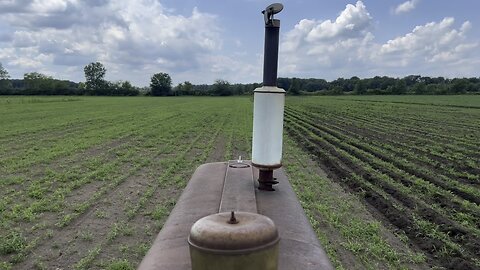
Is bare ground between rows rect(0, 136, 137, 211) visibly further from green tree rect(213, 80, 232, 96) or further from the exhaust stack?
green tree rect(213, 80, 232, 96)

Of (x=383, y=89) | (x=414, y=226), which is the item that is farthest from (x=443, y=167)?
(x=383, y=89)

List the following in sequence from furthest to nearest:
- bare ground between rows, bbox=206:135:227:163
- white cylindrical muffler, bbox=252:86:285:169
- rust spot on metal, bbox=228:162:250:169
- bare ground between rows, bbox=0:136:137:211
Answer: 1. bare ground between rows, bbox=206:135:227:163
2. bare ground between rows, bbox=0:136:137:211
3. rust spot on metal, bbox=228:162:250:169
4. white cylindrical muffler, bbox=252:86:285:169

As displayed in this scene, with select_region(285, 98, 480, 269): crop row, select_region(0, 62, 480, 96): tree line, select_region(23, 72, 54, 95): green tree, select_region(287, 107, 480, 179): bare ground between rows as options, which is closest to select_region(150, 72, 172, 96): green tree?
select_region(0, 62, 480, 96): tree line

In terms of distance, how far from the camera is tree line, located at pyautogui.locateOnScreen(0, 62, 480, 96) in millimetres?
90000

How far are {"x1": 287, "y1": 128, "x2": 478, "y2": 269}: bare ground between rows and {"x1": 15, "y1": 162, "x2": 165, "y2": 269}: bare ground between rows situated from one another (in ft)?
13.4

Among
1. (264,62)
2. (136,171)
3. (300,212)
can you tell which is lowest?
(136,171)

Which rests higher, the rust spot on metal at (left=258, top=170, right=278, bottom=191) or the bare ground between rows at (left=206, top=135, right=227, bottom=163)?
the rust spot on metal at (left=258, top=170, right=278, bottom=191)

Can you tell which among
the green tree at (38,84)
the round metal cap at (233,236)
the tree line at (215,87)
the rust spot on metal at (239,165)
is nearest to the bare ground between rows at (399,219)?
the rust spot on metal at (239,165)

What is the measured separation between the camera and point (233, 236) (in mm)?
1288

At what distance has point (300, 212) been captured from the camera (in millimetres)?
2307

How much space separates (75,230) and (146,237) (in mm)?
1052

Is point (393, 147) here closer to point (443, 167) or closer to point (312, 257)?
point (443, 167)

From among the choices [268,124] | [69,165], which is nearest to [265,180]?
[268,124]

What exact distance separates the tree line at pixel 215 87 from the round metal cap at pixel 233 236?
8261 centimetres
